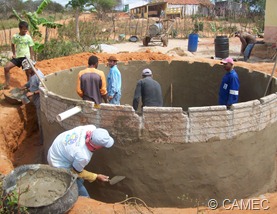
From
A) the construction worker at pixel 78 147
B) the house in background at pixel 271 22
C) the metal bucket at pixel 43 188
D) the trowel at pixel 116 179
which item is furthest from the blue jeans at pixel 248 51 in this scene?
the metal bucket at pixel 43 188

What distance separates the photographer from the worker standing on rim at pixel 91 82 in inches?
219

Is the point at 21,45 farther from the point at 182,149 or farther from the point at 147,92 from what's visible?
the point at 182,149

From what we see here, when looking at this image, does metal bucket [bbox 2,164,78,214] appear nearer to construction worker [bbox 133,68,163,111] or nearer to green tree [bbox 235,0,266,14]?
→ construction worker [bbox 133,68,163,111]

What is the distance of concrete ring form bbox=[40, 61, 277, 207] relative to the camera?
4562 mm

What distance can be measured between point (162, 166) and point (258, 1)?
108 ft

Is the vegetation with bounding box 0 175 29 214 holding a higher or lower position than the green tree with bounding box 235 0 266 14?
lower

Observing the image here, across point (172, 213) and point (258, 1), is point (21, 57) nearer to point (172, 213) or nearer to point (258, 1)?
point (172, 213)

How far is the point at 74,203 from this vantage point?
370cm

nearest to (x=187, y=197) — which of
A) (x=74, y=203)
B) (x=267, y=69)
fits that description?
(x=74, y=203)

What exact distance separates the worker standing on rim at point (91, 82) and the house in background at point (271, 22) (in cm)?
1239

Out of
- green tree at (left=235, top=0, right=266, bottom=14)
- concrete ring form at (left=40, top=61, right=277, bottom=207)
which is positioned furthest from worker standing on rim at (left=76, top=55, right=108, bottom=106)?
green tree at (left=235, top=0, right=266, bottom=14)

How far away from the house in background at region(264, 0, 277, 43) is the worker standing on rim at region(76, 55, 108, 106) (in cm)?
1239

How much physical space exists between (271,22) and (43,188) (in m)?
15.0

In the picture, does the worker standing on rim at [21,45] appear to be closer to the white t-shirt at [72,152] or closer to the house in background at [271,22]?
the white t-shirt at [72,152]
